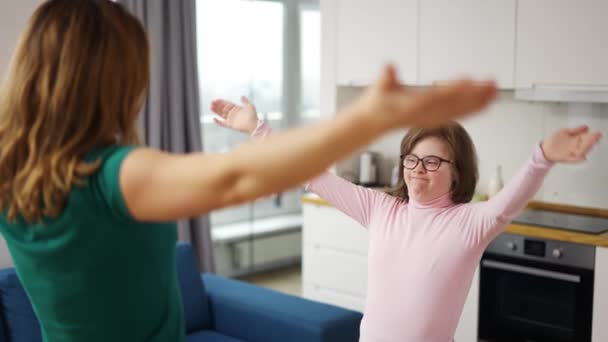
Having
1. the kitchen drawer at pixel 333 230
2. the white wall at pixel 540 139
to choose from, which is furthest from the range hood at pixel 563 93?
the kitchen drawer at pixel 333 230

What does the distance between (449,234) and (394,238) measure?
141mm

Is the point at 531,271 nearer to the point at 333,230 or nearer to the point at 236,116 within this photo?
the point at 333,230

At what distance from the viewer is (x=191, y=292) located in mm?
3416

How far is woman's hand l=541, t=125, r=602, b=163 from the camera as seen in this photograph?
4.41ft

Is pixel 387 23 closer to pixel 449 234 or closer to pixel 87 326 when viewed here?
pixel 449 234

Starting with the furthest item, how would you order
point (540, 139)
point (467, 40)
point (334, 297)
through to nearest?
point (334, 297), point (540, 139), point (467, 40)

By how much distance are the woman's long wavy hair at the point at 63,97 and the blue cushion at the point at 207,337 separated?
2358 mm

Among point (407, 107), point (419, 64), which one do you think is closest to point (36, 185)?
point (407, 107)

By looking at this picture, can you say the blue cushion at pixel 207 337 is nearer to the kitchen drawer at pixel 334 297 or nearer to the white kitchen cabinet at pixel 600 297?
the kitchen drawer at pixel 334 297

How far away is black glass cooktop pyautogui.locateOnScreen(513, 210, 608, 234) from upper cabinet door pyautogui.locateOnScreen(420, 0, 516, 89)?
648 millimetres

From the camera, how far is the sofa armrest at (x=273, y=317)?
3172 mm

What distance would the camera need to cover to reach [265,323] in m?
3.31

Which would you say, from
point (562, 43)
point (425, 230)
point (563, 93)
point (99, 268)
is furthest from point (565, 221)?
point (99, 268)

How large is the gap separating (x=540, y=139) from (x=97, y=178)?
340cm
